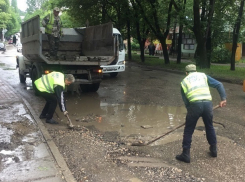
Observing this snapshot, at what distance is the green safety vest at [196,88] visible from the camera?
166 inches

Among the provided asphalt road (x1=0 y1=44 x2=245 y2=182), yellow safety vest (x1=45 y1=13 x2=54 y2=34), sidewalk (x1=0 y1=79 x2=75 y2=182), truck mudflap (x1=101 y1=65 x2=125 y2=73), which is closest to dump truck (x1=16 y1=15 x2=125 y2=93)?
yellow safety vest (x1=45 y1=13 x2=54 y2=34)

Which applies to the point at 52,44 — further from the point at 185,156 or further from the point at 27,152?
the point at 185,156

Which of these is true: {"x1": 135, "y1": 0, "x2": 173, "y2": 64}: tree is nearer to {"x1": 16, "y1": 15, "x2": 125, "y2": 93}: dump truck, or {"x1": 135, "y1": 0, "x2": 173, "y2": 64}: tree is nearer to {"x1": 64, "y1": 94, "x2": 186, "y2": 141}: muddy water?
{"x1": 16, "y1": 15, "x2": 125, "y2": 93}: dump truck

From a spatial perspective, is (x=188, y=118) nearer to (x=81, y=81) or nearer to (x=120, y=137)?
(x=120, y=137)

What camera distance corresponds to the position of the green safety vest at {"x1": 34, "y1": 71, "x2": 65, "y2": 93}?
5.92m

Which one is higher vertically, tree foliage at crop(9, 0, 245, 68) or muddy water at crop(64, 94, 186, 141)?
tree foliage at crop(9, 0, 245, 68)

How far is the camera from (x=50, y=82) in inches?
240

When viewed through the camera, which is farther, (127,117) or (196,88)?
(127,117)

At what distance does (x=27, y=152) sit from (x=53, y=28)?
5.54 m

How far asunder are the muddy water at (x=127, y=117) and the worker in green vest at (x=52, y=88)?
0.64m

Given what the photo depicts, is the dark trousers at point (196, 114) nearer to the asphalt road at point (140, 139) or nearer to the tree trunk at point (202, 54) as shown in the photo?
the asphalt road at point (140, 139)

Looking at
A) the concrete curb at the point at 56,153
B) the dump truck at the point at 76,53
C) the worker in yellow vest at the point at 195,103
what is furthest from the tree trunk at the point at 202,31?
the worker in yellow vest at the point at 195,103

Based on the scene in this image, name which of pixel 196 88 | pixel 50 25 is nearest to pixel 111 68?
pixel 50 25

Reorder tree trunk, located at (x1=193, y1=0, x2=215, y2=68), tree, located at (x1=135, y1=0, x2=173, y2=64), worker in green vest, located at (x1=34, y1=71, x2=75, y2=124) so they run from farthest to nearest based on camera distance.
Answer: tree, located at (x1=135, y1=0, x2=173, y2=64), tree trunk, located at (x1=193, y1=0, x2=215, y2=68), worker in green vest, located at (x1=34, y1=71, x2=75, y2=124)
